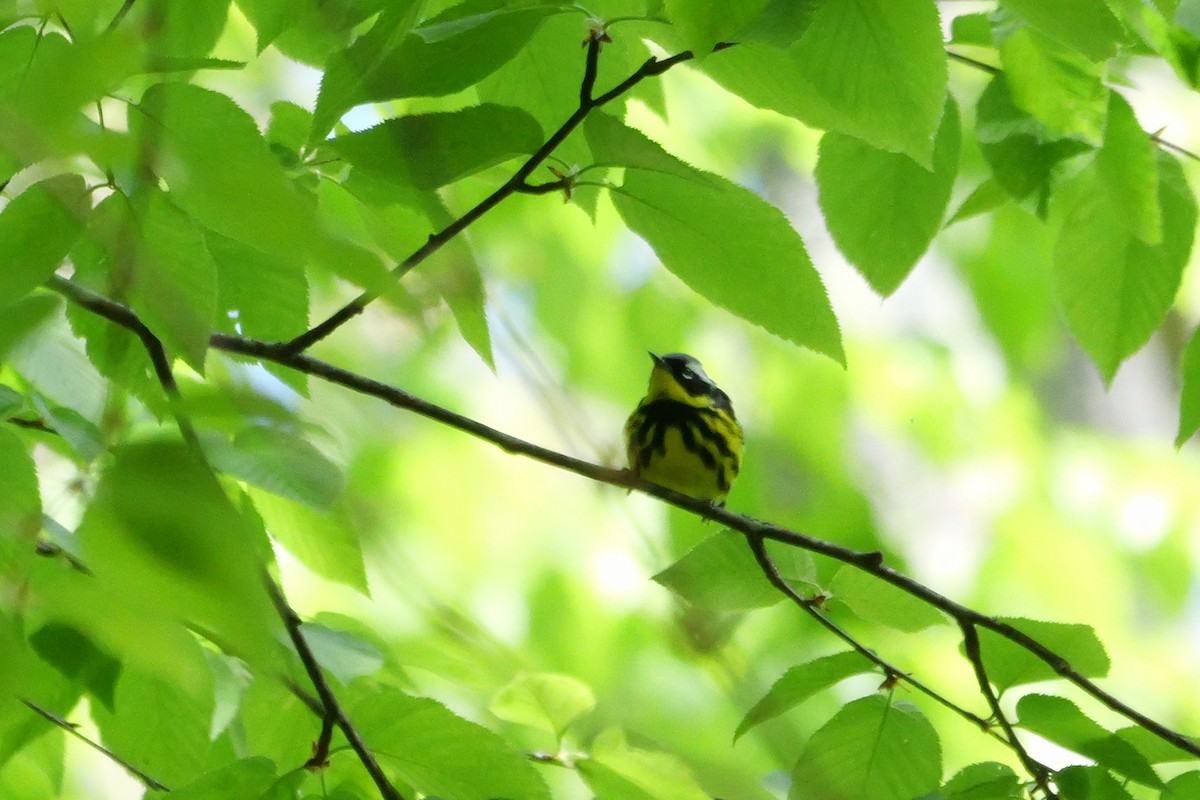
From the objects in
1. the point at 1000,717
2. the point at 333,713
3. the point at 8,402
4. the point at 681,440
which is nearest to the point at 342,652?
the point at 333,713

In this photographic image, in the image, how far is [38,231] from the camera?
0.84 metres

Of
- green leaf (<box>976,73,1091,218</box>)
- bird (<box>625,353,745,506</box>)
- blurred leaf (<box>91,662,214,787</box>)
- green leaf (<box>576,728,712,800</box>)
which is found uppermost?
bird (<box>625,353,745,506</box>)

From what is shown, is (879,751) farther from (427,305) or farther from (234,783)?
(427,305)

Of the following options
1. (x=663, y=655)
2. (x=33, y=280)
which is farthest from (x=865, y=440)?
(x=33, y=280)

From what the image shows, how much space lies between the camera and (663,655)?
2.67 m

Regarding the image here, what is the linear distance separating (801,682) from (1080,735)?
0.23 metres

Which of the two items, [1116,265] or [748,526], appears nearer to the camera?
[748,526]

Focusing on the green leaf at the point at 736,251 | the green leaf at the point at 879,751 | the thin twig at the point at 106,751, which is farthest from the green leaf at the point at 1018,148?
the thin twig at the point at 106,751

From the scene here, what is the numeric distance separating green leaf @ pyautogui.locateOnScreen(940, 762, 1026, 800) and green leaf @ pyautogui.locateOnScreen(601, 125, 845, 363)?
0.36 metres

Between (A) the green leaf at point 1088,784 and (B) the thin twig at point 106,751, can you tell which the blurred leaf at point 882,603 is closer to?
(A) the green leaf at point 1088,784

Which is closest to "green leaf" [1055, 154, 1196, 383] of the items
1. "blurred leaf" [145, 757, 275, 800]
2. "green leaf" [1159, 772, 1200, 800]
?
"green leaf" [1159, 772, 1200, 800]

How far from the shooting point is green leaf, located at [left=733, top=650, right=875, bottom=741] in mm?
1067

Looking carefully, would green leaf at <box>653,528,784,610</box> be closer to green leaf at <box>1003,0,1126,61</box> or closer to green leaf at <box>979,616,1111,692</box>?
green leaf at <box>979,616,1111,692</box>

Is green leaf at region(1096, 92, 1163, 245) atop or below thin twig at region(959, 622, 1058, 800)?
atop
